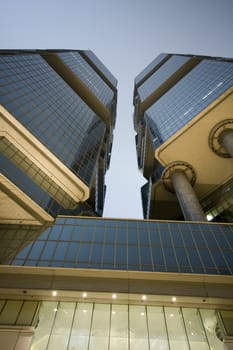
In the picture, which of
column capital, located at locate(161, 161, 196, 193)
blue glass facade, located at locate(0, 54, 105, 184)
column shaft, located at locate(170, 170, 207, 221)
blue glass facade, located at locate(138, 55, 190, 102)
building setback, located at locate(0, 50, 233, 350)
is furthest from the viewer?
blue glass facade, located at locate(138, 55, 190, 102)

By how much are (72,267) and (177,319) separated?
7.53 metres

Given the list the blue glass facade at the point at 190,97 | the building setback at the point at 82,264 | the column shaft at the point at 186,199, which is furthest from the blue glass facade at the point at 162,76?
the building setback at the point at 82,264

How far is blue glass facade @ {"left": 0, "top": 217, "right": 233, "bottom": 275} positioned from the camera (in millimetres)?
15781

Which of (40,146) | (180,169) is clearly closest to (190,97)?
(180,169)

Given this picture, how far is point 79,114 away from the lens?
41906 mm

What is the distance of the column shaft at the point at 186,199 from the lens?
29467 mm

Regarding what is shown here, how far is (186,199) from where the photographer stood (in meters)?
33.6

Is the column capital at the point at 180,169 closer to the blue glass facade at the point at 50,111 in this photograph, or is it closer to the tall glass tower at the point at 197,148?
the tall glass tower at the point at 197,148

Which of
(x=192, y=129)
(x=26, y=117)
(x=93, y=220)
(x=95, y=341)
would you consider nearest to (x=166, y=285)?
(x=95, y=341)

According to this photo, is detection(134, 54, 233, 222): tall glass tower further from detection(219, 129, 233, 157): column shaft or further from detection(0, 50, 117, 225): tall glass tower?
detection(0, 50, 117, 225): tall glass tower

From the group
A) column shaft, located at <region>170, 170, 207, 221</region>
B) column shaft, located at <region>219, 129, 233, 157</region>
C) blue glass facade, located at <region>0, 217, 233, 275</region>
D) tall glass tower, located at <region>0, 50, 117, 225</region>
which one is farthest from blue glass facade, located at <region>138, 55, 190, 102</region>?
blue glass facade, located at <region>0, 217, 233, 275</region>

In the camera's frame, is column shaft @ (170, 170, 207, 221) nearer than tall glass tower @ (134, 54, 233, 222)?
Yes

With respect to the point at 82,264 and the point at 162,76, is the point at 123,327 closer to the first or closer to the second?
the point at 82,264

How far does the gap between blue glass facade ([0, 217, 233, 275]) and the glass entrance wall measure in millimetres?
2565
